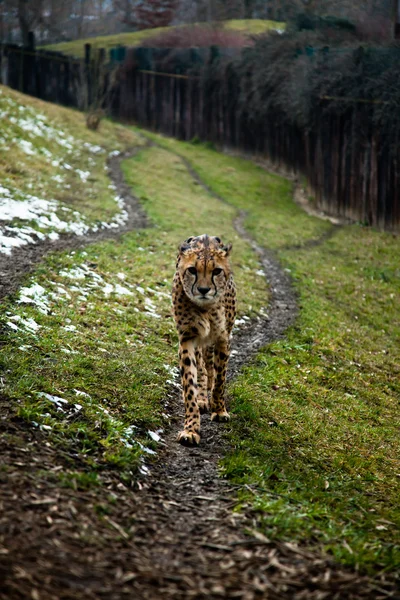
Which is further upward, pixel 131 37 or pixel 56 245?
pixel 131 37

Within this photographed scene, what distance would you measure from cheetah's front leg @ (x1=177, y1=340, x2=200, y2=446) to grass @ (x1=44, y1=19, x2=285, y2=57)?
1442 inches

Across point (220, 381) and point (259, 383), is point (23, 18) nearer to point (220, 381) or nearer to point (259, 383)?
point (259, 383)

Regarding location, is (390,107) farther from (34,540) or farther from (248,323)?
(34,540)

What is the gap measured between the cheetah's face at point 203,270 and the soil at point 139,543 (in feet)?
5.50

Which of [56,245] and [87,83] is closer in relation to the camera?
[56,245]

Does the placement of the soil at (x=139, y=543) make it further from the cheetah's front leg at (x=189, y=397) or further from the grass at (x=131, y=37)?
the grass at (x=131, y=37)

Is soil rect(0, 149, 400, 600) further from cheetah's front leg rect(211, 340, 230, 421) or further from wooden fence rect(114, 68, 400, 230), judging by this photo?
wooden fence rect(114, 68, 400, 230)

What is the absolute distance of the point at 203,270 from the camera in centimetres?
702

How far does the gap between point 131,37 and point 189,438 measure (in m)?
46.7

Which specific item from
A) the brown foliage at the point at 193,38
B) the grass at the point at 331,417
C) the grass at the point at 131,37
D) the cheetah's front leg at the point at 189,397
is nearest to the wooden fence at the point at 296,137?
the grass at the point at 331,417

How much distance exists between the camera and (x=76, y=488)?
17.4ft

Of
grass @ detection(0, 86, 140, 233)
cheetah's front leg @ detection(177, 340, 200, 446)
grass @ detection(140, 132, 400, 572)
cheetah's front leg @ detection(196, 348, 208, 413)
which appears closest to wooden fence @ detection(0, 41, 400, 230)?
grass @ detection(140, 132, 400, 572)

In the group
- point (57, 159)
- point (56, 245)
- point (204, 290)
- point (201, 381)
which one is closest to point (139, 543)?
point (204, 290)

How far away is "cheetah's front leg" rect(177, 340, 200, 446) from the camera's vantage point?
23.1 ft
